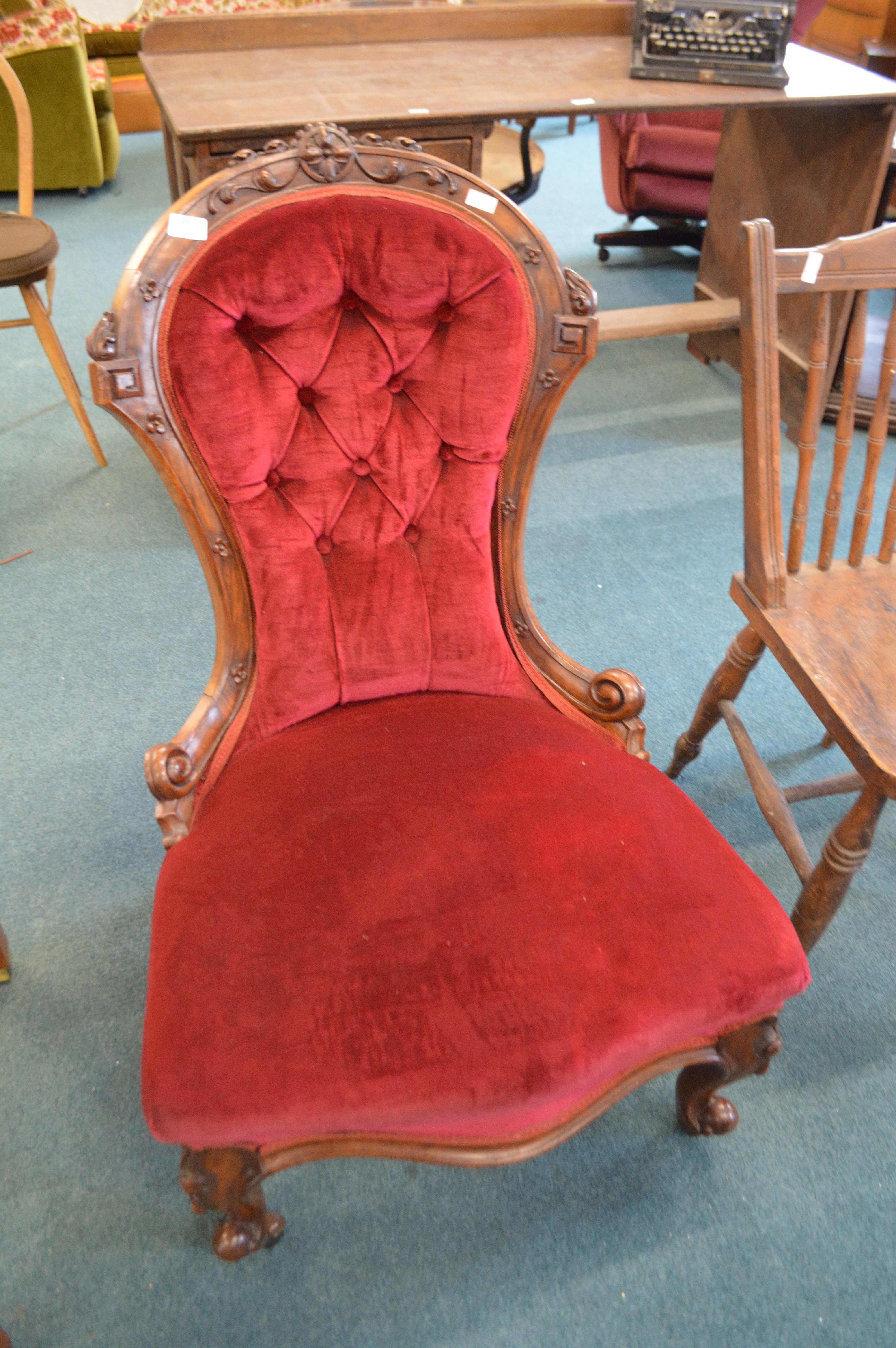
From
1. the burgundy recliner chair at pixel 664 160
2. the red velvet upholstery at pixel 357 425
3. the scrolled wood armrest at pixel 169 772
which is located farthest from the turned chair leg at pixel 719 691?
the burgundy recliner chair at pixel 664 160

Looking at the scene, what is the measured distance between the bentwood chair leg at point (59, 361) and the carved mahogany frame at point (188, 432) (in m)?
1.42

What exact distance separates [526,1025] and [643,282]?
3228 mm

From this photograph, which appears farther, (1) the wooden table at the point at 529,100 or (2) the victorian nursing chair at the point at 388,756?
(1) the wooden table at the point at 529,100

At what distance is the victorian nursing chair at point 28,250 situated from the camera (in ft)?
6.82

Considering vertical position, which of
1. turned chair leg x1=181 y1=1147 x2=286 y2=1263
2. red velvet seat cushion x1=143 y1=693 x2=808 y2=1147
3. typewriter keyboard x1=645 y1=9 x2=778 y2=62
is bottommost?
turned chair leg x1=181 y1=1147 x2=286 y2=1263

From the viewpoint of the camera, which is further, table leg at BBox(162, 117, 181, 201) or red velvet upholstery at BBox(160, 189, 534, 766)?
table leg at BBox(162, 117, 181, 201)

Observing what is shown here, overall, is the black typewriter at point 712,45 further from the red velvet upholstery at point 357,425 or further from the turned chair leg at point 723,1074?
the turned chair leg at point 723,1074

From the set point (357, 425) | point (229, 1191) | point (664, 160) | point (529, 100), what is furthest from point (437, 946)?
point (664, 160)

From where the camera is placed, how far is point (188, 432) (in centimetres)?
102

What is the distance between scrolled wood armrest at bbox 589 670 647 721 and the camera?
3.82 feet

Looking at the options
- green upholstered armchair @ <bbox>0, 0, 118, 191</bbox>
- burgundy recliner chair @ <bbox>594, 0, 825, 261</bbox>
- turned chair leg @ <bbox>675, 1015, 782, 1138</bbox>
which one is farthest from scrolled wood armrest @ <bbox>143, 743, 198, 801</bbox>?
green upholstered armchair @ <bbox>0, 0, 118, 191</bbox>

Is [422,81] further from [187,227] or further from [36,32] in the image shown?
[36,32]

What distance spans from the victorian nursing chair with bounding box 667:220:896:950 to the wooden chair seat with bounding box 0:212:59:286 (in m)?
1.64

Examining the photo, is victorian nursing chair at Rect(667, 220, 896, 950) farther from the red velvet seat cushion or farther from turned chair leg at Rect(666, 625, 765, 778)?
Answer: the red velvet seat cushion
